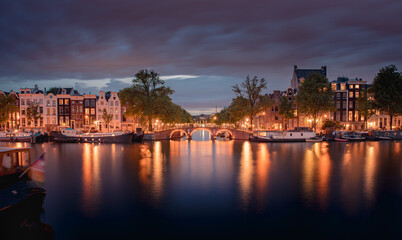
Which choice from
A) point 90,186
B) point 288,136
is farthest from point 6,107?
point 288,136

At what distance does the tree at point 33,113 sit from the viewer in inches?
3324

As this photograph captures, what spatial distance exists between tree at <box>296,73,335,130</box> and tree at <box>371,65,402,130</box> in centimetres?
1236

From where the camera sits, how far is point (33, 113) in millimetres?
83875

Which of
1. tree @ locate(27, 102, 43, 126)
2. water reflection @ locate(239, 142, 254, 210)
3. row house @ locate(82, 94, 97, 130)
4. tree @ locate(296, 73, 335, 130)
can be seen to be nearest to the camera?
water reflection @ locate(239, 142, 254, 210)

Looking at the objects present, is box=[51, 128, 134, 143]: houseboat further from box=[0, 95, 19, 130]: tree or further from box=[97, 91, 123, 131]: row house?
box=[0, 95, 19, 130]: tree

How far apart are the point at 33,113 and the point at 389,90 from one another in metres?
98.5

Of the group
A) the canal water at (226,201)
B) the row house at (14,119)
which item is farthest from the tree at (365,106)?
the row house at (14,119)

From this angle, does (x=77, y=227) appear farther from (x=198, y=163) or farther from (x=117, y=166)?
(x=198, y=163)

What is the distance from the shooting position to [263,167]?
111 ft

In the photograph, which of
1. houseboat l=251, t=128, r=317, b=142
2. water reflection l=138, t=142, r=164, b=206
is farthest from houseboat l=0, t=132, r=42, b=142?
houseboat l=251, t=128, r=317, b=142

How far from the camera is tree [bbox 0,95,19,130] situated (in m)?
81.4

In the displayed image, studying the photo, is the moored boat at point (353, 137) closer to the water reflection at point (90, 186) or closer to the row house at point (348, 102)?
the row house at point (348, 102)

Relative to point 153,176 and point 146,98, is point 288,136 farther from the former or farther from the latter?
point 153,176

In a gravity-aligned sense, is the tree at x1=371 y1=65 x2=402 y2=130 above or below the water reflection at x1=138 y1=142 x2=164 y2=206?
above
